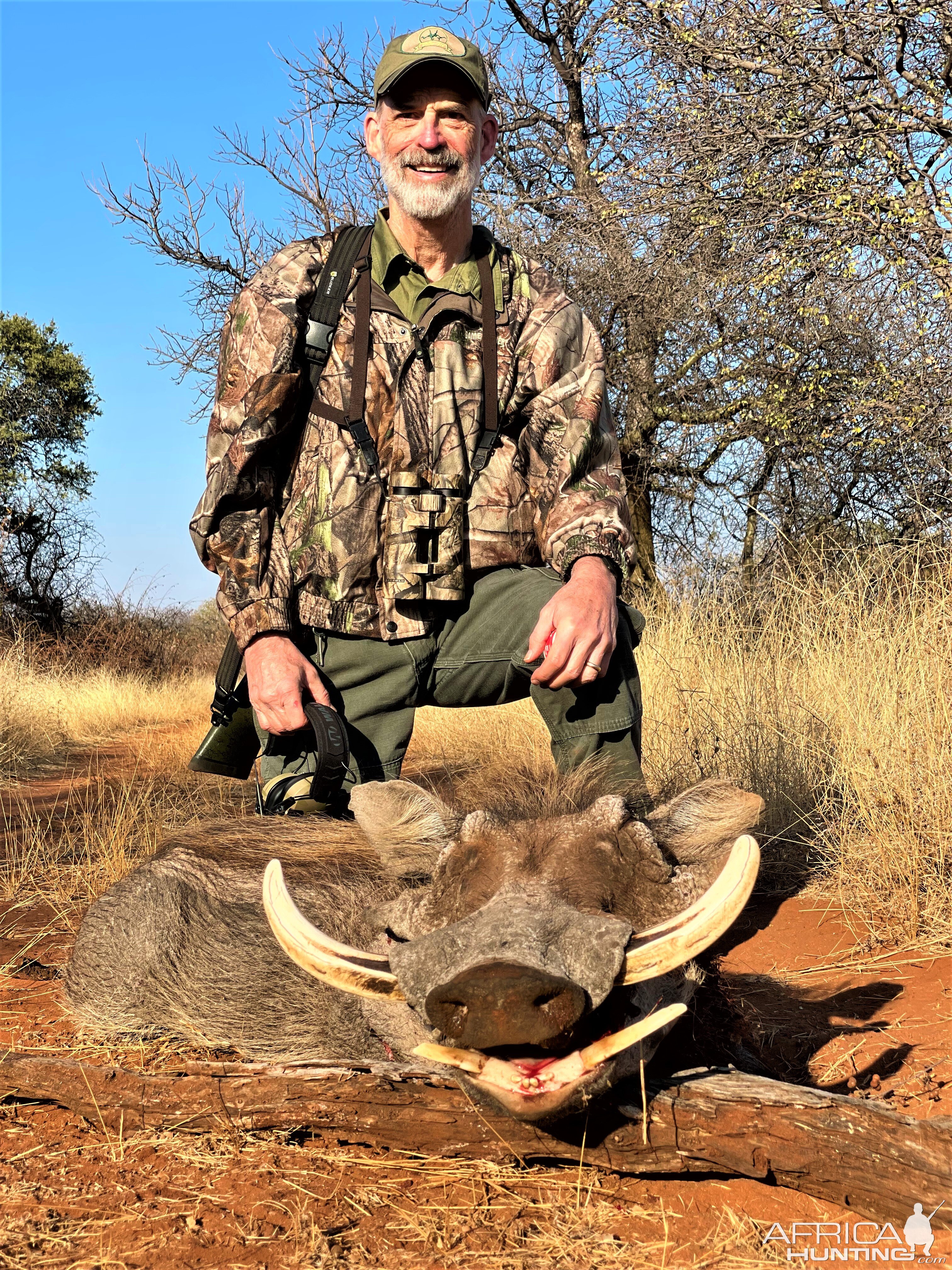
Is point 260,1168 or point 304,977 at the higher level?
point 304,977

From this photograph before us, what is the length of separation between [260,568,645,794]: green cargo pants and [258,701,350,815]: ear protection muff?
72mm

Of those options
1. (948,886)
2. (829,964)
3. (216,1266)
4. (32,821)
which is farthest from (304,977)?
(32,821)

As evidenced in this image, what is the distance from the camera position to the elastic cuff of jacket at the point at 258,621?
3291 millimetres

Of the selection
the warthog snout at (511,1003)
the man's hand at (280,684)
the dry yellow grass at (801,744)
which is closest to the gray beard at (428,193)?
the man's hand at (280,684)

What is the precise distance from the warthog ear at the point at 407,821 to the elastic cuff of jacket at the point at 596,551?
104 centimetres

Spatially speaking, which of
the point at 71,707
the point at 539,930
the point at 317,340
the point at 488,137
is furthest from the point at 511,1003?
the point at 71,707

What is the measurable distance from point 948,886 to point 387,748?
1854 millimetres

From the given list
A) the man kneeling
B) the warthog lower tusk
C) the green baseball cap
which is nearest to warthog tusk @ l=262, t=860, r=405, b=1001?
the warthog lower tusk

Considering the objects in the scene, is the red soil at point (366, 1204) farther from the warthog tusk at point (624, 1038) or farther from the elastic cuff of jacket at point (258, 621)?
the elastic cuff of jacket at point (258, 621)

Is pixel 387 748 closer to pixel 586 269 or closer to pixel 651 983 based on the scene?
pixel 651 983

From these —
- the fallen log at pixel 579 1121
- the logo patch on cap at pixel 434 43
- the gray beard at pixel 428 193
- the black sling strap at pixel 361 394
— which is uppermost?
the logo patch on cap at pixel 434 43

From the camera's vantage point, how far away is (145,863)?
10.0ft

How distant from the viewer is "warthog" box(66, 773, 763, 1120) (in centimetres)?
170

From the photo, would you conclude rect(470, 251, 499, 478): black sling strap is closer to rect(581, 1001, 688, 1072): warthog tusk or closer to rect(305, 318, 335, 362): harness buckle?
rect(305, 318, 335, 362): harness buckle
